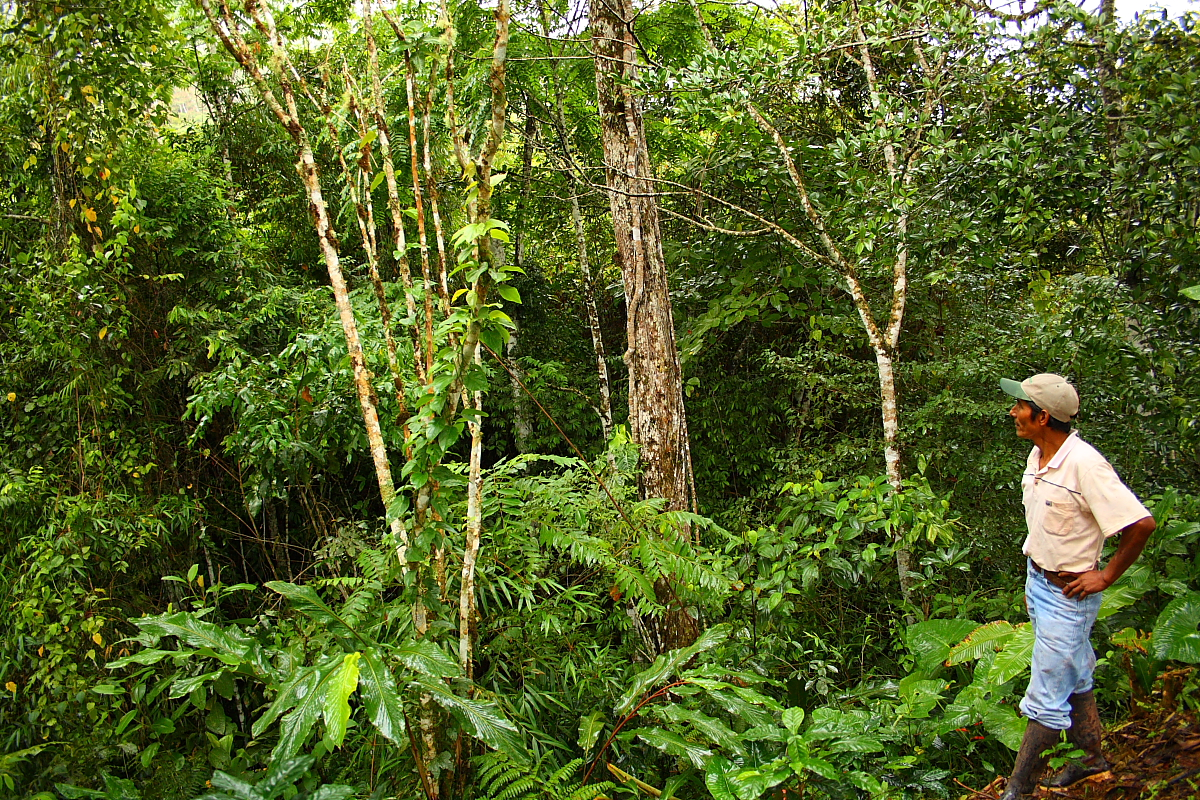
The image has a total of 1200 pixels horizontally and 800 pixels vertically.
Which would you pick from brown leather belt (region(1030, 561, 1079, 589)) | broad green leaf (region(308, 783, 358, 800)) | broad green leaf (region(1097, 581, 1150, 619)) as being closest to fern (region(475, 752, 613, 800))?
broad green leaf (region(308, 783, 358, 800))

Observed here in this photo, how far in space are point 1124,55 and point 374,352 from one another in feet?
12.5

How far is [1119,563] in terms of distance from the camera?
6.80ft

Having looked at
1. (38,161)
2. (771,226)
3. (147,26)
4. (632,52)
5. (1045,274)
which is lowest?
(1045,274)

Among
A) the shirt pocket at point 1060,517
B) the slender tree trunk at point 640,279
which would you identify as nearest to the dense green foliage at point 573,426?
the slender tree trunk at point 640,279

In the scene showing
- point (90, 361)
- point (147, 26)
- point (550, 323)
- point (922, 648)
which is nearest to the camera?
point (922, 648)

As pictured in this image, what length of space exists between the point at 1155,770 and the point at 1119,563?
785 mm

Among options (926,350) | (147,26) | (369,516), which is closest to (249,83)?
(147,26)

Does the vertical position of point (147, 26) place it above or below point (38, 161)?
above

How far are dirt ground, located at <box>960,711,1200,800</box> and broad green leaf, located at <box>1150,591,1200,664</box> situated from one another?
20 centimetres

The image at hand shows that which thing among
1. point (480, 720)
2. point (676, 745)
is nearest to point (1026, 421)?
point (676, 745)

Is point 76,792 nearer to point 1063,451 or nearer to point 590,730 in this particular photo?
point 590,730

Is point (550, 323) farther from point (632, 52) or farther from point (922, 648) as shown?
point (922, 648)

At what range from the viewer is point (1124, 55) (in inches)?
109

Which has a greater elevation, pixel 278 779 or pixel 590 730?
pixel 278 779
